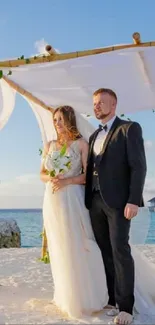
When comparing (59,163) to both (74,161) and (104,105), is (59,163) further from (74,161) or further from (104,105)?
(104,105)

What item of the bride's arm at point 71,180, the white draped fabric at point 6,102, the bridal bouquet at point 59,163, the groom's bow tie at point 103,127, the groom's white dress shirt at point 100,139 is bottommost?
the bride's arm at point 71,180

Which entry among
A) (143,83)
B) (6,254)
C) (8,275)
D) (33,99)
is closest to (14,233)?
(6,254)

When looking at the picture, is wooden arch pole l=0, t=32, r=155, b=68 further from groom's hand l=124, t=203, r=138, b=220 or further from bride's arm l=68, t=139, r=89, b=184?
groom's hand l=124, t=203, r=138, b=220

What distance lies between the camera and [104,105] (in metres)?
3.71

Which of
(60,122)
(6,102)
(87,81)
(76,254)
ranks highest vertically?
(87,81)

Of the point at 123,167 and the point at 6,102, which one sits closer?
the point at 123,167

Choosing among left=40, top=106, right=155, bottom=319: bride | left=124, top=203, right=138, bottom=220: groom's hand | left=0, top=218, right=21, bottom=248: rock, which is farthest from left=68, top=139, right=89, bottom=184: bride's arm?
left=0, top=218, right=21, bottom=248: rock

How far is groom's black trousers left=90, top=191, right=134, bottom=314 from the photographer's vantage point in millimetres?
3594

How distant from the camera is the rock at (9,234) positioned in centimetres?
1054

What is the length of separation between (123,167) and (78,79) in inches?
61.1

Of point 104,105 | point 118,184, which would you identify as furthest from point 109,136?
point 118,184

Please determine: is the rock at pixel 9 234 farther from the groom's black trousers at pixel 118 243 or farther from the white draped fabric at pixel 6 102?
the groom's black trousers at pixel 118 243

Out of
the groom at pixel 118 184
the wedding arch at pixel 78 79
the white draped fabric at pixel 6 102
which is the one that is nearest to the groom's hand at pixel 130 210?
the groom at pixel 118 184

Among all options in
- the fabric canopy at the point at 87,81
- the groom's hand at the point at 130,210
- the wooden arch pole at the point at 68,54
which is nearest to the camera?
the groom's hand at the point at 130,210
